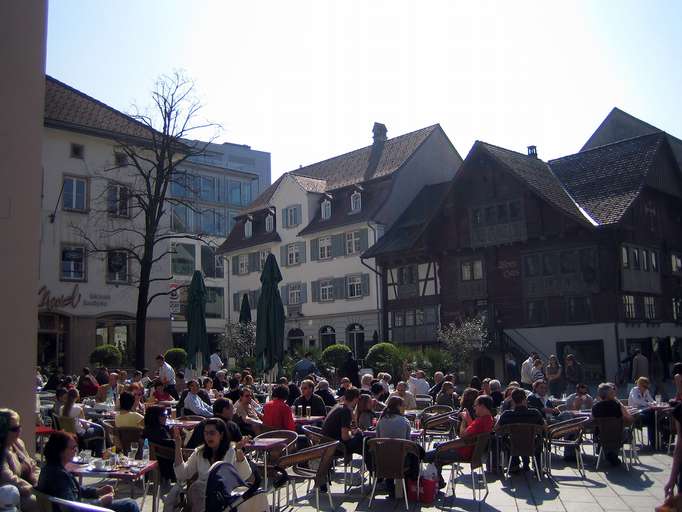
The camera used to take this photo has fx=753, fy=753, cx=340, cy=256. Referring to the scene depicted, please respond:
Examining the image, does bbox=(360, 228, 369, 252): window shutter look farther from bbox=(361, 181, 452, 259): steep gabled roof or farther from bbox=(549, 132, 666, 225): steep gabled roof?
bbox=(549, 132, 666, 225): steep gabled roof

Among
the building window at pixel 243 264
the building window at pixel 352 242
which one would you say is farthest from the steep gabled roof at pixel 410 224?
the building window at pixel 243 264

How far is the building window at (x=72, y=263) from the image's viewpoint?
3344cm

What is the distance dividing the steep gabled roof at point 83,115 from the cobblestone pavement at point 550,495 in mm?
26882

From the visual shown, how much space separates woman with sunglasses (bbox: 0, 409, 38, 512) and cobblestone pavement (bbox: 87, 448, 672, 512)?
264cm

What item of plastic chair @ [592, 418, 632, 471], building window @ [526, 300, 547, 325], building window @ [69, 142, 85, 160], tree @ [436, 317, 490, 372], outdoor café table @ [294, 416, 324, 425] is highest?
building window @ [69, 142, 85, 160]

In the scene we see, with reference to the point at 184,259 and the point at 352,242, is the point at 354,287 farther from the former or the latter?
the point at 184,259

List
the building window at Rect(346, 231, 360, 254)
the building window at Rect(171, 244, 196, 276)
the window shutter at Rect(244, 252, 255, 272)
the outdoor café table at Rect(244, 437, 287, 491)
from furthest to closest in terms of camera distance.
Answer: the building window at Rect(171, 244, 196, 276), the window shutter at Rect(244, 252, 255, 272), the building window at Rect(346, 231, 360, 254), the outdoor café table at Rect(244, 437, 287, 491)

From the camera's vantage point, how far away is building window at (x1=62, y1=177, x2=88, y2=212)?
34.0 m

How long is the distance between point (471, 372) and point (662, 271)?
35.7ft

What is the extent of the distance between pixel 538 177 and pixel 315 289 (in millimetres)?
16038

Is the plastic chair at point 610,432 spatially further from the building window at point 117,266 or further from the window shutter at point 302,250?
the window shutter at point 302,250

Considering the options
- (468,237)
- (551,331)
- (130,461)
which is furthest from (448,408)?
(468,237)

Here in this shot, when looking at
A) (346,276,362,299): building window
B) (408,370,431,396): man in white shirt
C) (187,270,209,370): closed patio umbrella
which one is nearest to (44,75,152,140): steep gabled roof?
(346,276,362,299): building window

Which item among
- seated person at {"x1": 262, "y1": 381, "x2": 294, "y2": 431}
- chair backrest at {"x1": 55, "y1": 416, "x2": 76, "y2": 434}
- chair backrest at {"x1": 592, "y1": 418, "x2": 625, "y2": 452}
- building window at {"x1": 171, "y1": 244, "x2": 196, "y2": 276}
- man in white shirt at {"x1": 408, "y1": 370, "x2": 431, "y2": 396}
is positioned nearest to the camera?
seated person at {"x1": 262, "y1": 381, "x2": 294, "y2": 431}
